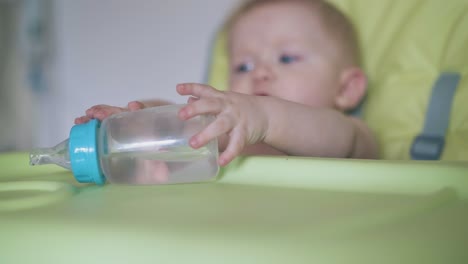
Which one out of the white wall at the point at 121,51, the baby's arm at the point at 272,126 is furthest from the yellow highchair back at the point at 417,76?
the white wall at the point at 121,51

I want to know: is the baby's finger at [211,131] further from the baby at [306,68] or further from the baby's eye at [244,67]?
the baby's eye at [244,67]

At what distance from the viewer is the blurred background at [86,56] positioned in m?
1.64

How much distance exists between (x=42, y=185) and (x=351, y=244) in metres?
0.37

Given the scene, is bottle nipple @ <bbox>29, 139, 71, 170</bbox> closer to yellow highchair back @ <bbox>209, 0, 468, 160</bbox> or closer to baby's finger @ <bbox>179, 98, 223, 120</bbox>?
baby's finger @ <bbox>179, 98, 223, 120</bbox>

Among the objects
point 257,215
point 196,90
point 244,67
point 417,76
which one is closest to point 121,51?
point 244,67

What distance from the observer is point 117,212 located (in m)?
0.39

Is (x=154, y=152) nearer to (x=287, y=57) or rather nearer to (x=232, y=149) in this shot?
(x=232, y=149)

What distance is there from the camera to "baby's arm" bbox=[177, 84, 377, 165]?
0.49 m

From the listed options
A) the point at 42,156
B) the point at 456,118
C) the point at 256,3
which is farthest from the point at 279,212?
the point at 256,3

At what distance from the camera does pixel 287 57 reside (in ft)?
3.01

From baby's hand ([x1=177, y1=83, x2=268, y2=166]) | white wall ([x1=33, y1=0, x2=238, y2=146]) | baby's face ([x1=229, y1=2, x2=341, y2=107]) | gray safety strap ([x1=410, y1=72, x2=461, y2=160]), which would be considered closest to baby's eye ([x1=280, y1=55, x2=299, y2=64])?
baby's face ([x1=229, y1=2, x2=341, y2=107])

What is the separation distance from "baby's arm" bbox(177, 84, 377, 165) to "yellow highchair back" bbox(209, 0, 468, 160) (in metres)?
0.10

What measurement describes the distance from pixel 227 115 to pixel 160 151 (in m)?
0.10

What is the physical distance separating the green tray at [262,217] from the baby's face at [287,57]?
383 mm
